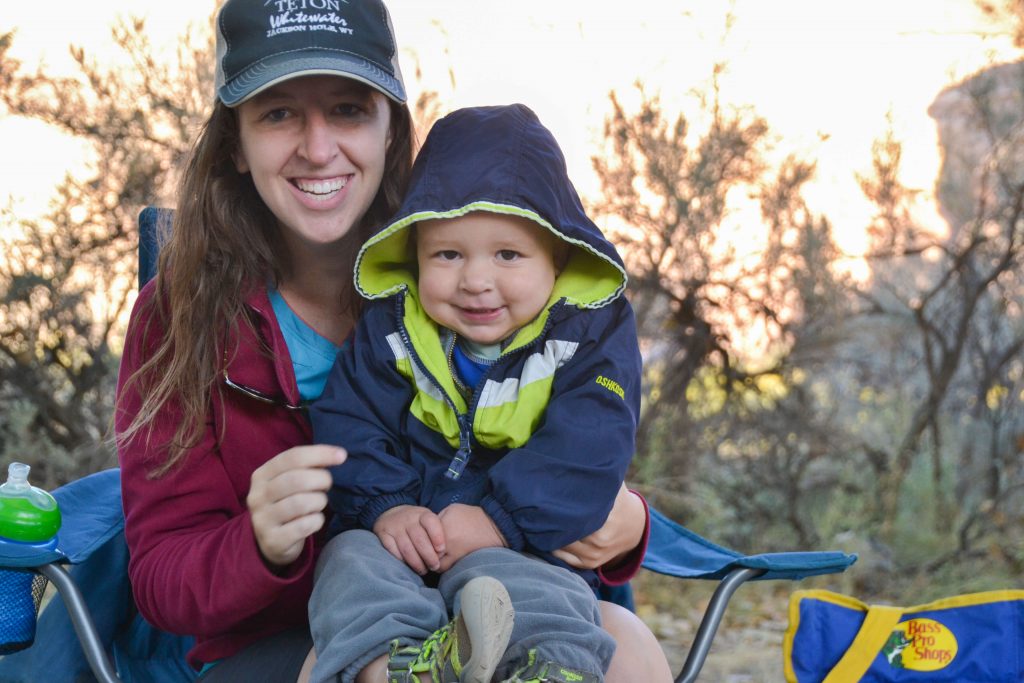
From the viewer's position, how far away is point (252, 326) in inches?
77.2

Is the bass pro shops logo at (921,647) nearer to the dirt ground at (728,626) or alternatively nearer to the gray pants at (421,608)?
the gray pants at (421,608)

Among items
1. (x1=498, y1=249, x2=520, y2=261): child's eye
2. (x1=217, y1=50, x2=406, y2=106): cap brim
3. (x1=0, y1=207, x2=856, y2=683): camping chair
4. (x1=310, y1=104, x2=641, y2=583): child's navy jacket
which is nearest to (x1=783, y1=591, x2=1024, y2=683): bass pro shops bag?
(x1=0, y1=207, x2=856, y2=683): camping chair

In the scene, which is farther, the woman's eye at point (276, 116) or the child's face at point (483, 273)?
the woman's eye at point (276, 116)

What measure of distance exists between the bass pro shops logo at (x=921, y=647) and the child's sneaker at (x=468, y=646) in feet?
3.52

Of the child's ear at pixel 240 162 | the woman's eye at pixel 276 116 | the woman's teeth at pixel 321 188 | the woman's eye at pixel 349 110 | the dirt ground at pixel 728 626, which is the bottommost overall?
the dirt ground at pixel 728 626

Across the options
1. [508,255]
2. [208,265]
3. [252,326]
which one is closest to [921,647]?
[508,255]

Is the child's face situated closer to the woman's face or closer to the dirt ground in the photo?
the woman's face

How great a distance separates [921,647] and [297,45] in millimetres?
1639

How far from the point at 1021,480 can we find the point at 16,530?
377 centimetres

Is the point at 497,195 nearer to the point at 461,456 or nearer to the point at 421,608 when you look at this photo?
the point at 461,456

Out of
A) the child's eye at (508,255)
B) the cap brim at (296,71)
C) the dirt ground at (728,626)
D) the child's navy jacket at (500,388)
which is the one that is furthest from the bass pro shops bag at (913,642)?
the cap brim at (296,71)

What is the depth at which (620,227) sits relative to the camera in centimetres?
411

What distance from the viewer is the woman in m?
1.78

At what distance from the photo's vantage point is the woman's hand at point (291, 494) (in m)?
1.53
